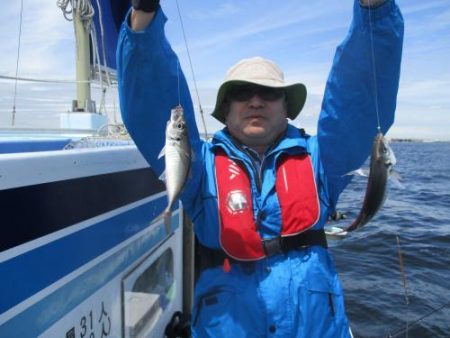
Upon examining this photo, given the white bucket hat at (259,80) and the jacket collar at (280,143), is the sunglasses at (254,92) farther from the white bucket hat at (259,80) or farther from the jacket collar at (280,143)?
the jacket collar at (280,143)

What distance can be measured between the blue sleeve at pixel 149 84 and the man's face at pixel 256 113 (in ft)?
1.18

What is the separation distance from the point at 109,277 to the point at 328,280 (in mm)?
1298

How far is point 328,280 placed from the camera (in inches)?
109

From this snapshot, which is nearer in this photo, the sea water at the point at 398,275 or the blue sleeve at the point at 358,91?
the blue sleeve at the point at 358,91

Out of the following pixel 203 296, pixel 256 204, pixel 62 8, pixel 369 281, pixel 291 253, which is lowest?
pixel 369 281

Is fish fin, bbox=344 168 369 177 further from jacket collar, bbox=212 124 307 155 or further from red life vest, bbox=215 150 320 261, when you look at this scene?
jacket collar, bbox=212 124 307 155

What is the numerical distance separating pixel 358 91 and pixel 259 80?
610 millimetres

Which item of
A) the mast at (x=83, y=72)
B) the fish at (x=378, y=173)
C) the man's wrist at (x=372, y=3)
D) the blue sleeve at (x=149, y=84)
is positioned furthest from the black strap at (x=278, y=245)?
the mast at (x=83, y=72)

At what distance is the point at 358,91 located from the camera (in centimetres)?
278

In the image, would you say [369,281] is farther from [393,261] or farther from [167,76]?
[167,76]

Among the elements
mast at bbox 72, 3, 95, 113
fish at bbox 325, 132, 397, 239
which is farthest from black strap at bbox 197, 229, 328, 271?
mast at bbox 72, 3, 95, 113

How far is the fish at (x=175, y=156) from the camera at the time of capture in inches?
94.7

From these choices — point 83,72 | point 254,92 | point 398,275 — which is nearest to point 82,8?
point 83,72

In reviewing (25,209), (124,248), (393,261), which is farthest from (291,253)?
(393,261)
